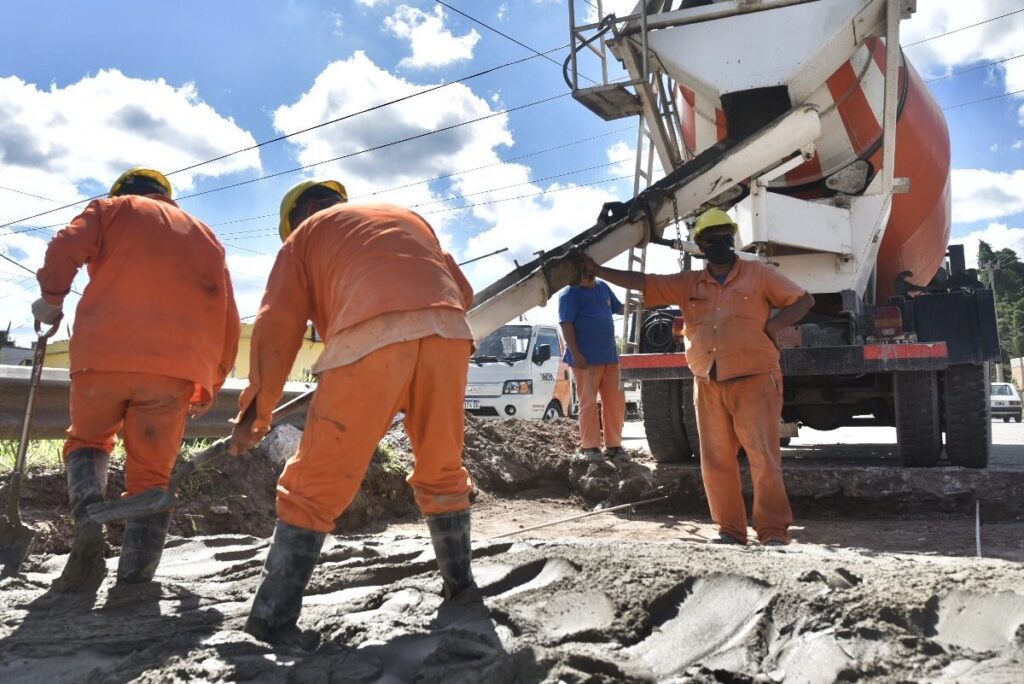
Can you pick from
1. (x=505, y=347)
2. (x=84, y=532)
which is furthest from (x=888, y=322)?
(x=505, y=347)

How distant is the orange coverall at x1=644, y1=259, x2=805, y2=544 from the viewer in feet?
13.9

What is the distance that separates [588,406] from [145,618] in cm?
414

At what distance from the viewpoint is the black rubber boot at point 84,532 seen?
128 inches

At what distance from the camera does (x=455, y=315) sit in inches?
112

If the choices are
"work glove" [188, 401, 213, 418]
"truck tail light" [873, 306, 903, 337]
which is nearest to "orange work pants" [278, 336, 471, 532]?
"work glove" [188, 401, 213, 418]

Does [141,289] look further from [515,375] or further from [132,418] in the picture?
[515,375]

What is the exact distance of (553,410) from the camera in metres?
12.9

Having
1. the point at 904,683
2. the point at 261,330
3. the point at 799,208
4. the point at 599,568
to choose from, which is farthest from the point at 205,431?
the point at 904,683

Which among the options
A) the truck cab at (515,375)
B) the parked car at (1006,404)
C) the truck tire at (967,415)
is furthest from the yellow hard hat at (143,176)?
the parked car at (1006,404)

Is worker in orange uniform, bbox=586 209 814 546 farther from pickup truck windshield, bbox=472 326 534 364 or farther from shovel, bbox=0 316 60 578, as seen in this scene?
pickup truck windshield, bbox=472 326 534 364

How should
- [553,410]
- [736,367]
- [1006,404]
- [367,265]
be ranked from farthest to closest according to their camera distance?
[1006,404] < [553,410] < [736,367] < [367,265]

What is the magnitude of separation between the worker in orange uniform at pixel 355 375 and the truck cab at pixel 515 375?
8.78 meters

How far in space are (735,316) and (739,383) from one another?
0.35m

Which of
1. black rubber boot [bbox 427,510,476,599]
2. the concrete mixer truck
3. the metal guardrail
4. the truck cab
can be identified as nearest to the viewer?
black rubber boot [bbox 427,510,476,599]
